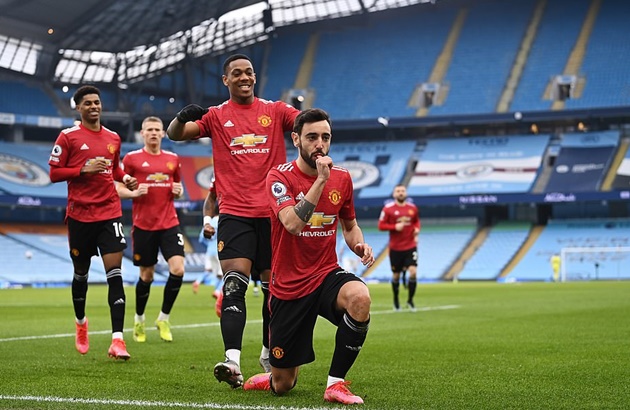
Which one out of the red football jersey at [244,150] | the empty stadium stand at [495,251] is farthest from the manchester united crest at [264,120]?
the empty stadium stand at [495,251]

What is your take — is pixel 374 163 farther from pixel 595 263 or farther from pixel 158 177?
pixel 158 177

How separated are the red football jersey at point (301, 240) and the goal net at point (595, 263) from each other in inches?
1746

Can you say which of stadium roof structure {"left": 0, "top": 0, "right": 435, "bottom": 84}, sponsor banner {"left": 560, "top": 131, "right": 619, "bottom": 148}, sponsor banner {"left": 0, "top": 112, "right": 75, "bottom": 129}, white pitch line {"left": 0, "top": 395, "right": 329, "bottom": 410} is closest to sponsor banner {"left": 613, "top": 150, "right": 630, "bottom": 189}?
sponsor banner {"left": 560, "top": 131, "right": 619, "bottom": 148}

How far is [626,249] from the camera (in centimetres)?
4925

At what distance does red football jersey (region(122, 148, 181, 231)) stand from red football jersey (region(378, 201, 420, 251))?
815cm

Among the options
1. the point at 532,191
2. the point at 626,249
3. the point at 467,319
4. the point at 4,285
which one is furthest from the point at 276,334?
the point at 532,191

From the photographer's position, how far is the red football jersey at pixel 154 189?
37.9 ft

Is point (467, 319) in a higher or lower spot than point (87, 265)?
lower

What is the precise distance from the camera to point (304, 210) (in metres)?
5.98

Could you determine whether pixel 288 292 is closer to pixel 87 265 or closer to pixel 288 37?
pixel 87 265

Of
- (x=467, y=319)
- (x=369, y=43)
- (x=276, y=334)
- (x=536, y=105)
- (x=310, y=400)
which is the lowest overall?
(x=467, y=319)

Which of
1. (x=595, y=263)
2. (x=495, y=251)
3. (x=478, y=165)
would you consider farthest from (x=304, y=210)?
(x=478, y=165)

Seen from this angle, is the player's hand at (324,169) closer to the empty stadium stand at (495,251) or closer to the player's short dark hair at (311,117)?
the player's short dark hair at (311,117)

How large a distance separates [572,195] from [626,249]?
460 centimetres
